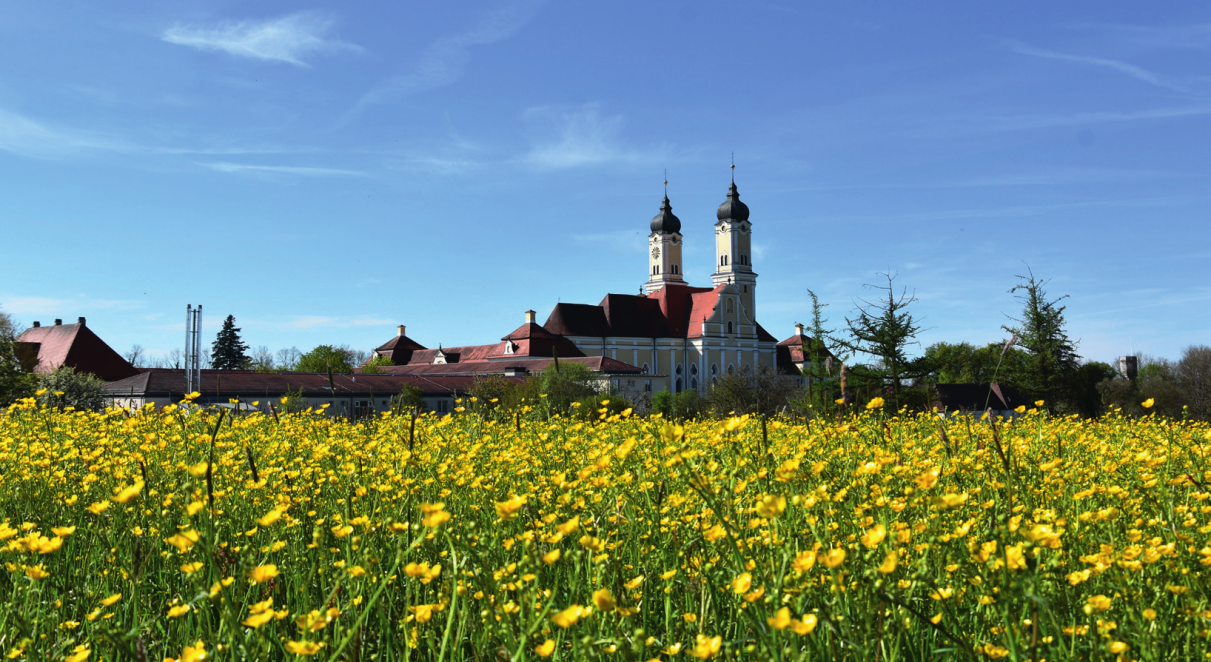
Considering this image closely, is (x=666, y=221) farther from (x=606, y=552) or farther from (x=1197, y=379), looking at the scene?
(x=606, y=552)

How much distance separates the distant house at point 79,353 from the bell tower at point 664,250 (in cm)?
5028

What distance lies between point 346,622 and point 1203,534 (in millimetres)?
2793

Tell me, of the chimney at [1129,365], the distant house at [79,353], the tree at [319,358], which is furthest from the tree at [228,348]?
the chimney at [1129,365]

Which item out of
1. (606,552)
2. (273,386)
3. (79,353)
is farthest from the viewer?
(79,353)

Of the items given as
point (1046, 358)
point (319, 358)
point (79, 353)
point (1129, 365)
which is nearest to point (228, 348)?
point (319, 358)

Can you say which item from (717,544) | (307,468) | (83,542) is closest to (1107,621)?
(717,544)

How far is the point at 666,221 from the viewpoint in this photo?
8544cm

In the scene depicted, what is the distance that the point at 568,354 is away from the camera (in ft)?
211

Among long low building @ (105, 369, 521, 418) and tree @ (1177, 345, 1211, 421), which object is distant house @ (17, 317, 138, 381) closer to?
long low building @ (105, 369, 521, 418)

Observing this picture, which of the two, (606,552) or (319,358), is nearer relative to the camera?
(606,552)

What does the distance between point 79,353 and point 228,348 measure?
77.8ft

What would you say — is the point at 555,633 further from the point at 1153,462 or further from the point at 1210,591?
the point at 1153,462

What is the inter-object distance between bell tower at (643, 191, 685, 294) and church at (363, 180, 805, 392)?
324 centimetres

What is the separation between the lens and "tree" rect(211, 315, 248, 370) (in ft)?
225
